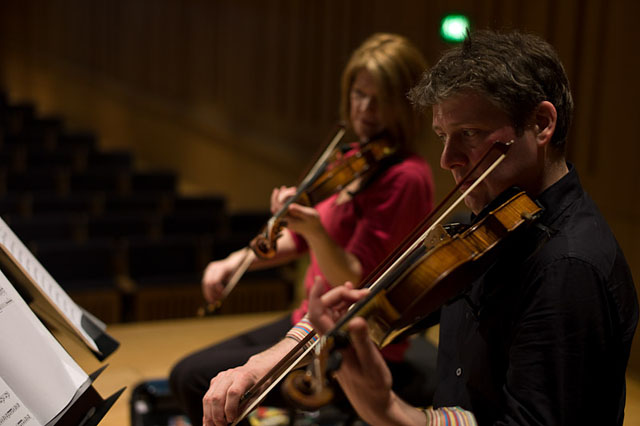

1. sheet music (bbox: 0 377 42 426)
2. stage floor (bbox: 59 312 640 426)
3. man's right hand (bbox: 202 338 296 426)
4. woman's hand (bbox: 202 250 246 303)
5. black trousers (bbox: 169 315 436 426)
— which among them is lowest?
stage floor (bbox: 59 312 640 426)

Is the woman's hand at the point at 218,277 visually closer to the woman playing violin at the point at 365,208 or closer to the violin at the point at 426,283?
the woman playing violin at the point at 365,208

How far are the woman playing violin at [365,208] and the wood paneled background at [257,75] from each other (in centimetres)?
53

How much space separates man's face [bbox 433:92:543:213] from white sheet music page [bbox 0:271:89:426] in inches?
27.4

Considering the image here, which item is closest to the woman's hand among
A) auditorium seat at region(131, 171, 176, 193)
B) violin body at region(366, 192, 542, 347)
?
violin body at region(366, 192, 542, 347)

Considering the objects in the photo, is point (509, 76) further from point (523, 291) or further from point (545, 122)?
point (523, 291)

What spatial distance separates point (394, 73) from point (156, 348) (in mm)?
1883

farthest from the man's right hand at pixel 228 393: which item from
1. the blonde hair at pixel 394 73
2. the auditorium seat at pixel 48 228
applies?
the auditorium seat at pixel 48 228

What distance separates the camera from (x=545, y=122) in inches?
42.6

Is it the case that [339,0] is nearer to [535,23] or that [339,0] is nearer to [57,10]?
[535,23]

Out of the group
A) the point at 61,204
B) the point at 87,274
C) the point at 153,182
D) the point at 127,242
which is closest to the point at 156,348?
the point at 87,274

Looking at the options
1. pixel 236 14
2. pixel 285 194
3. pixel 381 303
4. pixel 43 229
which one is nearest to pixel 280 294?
pixel 43 229

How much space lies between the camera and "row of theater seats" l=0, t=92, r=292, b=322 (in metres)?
3.75

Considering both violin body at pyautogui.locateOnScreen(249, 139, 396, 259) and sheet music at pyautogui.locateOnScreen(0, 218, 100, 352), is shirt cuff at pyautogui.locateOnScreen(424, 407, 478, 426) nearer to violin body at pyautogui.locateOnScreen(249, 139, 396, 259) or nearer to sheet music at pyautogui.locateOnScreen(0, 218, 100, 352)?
sheet music at pyautogui.locateOnScreen(0, 218, 100, 352)

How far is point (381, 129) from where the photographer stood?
1.93 metres
